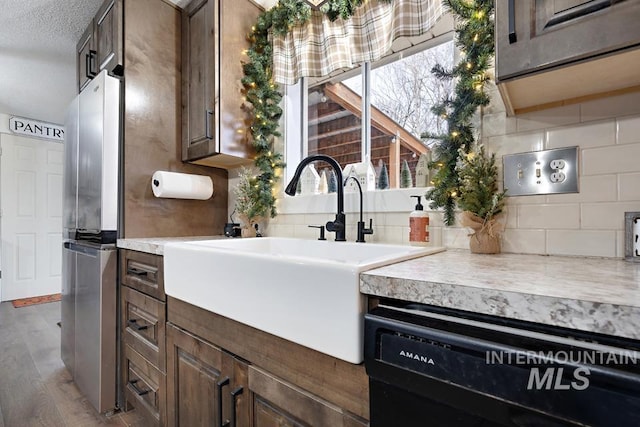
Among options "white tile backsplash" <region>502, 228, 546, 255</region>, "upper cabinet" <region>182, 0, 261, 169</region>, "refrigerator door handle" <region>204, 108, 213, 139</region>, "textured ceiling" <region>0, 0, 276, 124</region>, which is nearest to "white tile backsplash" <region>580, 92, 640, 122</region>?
"white tile backsplash" <region>502, 228, 546, 255</region>

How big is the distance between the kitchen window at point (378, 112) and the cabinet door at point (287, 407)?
892 millimetres

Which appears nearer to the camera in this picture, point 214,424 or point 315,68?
point 214,424

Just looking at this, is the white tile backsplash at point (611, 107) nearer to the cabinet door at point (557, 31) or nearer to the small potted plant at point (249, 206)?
the cabinet door at point (557, 31)

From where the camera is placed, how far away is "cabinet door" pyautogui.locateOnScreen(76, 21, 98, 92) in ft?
6.62

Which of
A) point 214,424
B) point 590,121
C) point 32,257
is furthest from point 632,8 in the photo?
point 32,257

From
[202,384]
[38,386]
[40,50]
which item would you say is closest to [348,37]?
[202,384]

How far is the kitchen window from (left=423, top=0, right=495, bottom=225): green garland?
14cm

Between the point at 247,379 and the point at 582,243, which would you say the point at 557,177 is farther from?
the point at 247,379

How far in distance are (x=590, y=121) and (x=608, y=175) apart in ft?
0.55

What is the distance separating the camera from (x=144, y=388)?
1.46 meters

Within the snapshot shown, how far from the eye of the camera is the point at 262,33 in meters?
1.87

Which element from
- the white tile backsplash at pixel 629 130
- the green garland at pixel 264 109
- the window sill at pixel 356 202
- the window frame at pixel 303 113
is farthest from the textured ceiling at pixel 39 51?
the white tile backsplash at pixel 629 130

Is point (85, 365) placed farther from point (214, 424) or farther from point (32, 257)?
point (32, 257)

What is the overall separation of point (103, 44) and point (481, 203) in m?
2.25
